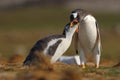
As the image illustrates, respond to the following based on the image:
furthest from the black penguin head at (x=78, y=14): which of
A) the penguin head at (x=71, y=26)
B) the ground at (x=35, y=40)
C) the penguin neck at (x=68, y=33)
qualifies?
the ground at (x=35, y=40)

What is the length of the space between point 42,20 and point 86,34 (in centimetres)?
6369

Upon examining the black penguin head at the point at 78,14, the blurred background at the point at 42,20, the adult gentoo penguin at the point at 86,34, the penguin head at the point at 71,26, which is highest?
the black penguin head at the point at 78,14

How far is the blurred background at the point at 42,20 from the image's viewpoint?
45.5 meters

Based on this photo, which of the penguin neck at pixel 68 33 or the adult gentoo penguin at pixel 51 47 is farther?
the penguin neck at pixel 68 33

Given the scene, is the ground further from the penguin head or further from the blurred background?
the penguin head

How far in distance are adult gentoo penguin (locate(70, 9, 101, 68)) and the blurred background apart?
1935 cm

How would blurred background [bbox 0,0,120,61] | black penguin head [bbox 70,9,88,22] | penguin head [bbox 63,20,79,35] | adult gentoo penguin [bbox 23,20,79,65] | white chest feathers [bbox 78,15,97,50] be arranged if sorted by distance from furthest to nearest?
blurred background [bbox 0,0,120,61] < white chest feathers [bbox 78,15,97,50] < black penguin head [bbox 70,9,88,22] < penguin head [bbox 63,20,79,35] < adult gentoo penguin [bbox 23,20,79,65]

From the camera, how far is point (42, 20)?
262 feet

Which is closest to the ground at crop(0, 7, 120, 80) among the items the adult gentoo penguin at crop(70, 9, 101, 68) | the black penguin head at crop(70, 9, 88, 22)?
the adult gentoo penguin at crop(70, 9, 101, 68)

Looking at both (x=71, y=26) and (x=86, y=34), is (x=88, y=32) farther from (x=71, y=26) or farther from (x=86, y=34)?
(x=71, y=26)

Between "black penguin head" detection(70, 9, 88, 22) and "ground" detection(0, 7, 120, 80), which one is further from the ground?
"black penguin head" detection(70, 9, 88, 22)

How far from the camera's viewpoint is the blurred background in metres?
45.5

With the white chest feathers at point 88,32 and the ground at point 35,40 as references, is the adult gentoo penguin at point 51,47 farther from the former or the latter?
the white chest feathers at point 88,32

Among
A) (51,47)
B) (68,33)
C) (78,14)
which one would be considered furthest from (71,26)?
(51,47)
